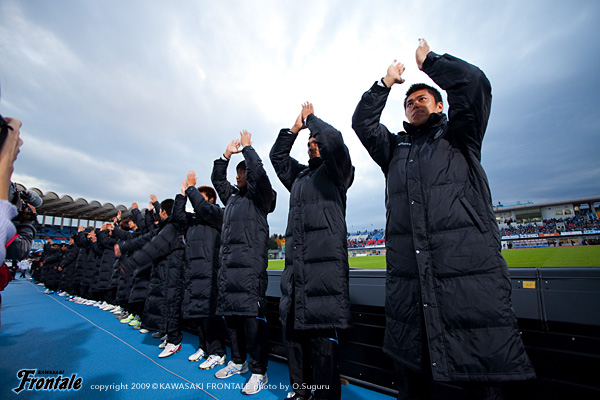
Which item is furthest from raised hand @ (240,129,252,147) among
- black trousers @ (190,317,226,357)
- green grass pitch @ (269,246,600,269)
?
green grass pitch @ (269,246,600,269)

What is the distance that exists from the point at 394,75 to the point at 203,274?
296cm

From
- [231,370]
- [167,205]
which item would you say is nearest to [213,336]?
[231,370]

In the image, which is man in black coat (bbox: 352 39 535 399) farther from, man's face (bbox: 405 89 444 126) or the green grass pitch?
the green grass pitch

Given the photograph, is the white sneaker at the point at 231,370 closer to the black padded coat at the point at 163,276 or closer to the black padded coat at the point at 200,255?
the black padded coat at the point at 200,255

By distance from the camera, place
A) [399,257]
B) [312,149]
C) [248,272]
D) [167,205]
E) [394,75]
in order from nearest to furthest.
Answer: [399,257] → [394,75] → [312,149] → [248,272] → [167,205]

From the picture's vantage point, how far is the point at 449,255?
132 cm

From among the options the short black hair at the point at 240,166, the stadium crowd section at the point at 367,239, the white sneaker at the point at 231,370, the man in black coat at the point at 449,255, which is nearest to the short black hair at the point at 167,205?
the short black hair at the point at 240,166

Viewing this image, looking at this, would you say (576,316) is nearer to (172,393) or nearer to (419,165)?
(419,165)

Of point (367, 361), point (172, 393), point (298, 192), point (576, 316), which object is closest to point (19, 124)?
point (298, 192)

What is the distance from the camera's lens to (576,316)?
A: 157 cm

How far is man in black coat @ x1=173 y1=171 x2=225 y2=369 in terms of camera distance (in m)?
3.15

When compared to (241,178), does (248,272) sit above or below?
below

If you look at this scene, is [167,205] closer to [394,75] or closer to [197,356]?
[197,356]

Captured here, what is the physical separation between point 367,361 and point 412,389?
3.79 ft
